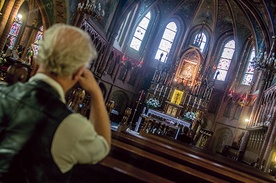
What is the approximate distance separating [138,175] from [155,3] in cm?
2069

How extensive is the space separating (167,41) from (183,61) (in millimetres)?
2741

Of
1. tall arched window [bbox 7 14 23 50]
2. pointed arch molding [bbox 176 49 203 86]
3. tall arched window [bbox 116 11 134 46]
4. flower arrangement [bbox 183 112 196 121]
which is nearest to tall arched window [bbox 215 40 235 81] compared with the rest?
pointed arch molding [bbox 176 49 203 86]

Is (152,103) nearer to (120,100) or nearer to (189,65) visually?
(120,100)

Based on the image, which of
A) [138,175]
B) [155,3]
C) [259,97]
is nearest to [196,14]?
[155,3]

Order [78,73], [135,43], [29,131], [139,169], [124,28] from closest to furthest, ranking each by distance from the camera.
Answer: [29,131]
[78,73]
[139,169]
[124,28]
[135,43]

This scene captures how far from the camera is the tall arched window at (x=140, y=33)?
72.7ft

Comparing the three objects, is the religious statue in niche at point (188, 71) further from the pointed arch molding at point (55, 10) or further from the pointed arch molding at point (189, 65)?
the pointed arch molding at point (55, 10)

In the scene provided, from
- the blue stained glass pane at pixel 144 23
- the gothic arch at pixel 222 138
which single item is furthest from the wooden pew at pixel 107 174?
the blue stained glass pane at pixel 144 23

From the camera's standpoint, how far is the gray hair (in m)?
1.30

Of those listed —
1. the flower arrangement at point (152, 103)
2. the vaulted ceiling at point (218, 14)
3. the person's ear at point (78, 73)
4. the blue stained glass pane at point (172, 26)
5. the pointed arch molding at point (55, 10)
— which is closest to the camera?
the person's ear at point (78, 73)

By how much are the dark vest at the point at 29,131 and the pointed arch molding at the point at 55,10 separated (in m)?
12.7

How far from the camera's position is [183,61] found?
21.5 m

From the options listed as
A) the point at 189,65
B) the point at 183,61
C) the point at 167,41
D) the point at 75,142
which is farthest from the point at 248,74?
the point at 75,142

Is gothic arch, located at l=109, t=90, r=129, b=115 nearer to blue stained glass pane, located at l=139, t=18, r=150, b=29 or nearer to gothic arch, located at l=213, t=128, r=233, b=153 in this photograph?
blue stained glass pane, located at l=139, t=18, r=150, b=29
